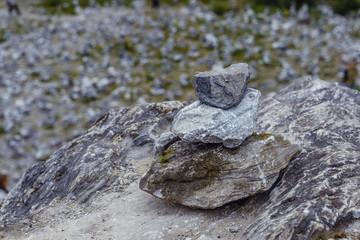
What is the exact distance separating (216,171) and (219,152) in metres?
0.41

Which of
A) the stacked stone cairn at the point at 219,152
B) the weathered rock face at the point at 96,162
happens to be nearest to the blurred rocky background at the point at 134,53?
the weathered rock face at the point at 96,162

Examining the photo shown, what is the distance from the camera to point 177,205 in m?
8.66

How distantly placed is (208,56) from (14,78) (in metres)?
12.1

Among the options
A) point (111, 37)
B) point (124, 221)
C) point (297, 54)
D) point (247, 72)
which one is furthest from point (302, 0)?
point (124, 221)

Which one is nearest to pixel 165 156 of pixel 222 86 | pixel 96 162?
pixel 222 86

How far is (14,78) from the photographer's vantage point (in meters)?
23.6

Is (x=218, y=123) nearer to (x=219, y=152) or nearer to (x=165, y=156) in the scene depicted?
(x=219, y=152)

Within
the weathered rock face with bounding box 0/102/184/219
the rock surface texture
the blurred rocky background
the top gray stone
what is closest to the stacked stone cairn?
the top gray stone

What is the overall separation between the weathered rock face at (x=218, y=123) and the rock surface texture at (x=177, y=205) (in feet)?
3.99

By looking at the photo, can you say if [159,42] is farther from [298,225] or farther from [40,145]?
[298,225]

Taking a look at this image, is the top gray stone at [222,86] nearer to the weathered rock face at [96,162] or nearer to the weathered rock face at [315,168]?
the weathered rock face at [315,168]

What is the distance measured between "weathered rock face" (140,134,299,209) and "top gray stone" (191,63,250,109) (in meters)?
0.95

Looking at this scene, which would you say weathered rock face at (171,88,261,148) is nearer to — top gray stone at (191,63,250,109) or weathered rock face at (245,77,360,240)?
top gray stone at (191,63,250,109)

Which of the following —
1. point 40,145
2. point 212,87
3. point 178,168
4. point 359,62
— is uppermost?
point 212,87
